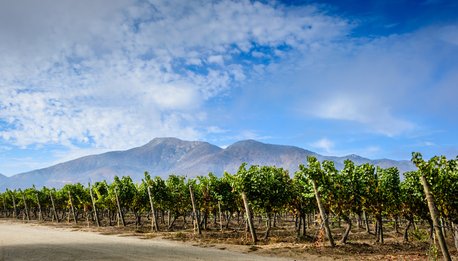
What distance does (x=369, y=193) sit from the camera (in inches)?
987

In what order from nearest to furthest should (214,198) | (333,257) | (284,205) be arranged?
(333,257), (284,205), (214,198)

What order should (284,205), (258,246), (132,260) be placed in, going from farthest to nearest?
(284,205) → (258,246) → (132,260)

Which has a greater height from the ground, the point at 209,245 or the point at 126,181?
the point at 126,181

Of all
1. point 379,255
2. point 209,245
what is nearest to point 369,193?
point 379,255

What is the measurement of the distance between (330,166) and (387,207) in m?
6.16

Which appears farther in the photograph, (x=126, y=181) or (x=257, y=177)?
(x=126, y=181)

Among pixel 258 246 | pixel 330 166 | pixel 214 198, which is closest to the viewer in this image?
pixel 258 246

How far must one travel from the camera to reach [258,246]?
22.9 metres

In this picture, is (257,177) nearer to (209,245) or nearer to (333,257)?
(209,245)

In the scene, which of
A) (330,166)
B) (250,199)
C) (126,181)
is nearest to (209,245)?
(250,199)

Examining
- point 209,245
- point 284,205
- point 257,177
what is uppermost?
point 257,177

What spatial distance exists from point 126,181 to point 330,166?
101 feet

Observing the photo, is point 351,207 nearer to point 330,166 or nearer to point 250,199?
point 330,166

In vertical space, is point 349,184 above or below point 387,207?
above
